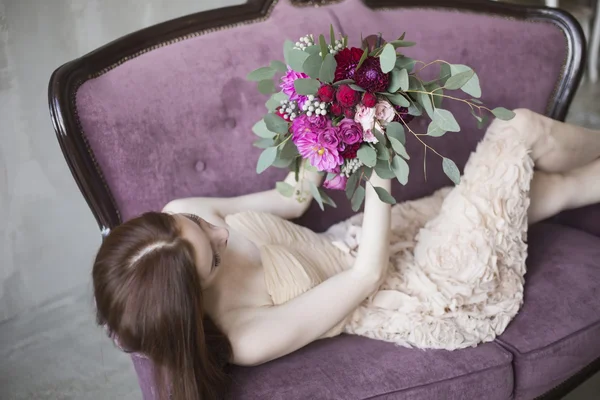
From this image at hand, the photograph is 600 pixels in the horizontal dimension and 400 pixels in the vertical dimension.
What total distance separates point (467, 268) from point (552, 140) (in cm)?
49

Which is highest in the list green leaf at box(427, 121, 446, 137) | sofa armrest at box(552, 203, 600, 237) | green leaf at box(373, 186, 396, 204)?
green leaf at box(427, 121, 446, 137)

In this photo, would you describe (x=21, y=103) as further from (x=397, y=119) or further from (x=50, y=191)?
(x=397, y=119)

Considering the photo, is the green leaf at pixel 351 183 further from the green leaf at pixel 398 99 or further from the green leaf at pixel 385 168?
the green leaf at pixel 398 99

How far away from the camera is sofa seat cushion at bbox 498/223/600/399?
5.11 feet

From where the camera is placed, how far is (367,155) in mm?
1275

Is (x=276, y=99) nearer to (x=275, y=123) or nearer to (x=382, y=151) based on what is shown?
(x=275, y=123)

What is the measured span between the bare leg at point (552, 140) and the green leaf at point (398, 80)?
601mm

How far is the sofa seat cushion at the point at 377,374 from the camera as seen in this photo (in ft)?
4.57

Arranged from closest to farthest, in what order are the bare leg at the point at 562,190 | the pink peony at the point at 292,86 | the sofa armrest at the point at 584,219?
the pink peony at the point at 292,86, the bare leg at the point at 562,190, the sofa armrest at the point at 584,219

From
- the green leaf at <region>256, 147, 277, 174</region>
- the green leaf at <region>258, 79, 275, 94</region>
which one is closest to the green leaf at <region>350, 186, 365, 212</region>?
the green leaf at <region>256, 147, 277, 174</region>

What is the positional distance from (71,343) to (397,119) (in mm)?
1760

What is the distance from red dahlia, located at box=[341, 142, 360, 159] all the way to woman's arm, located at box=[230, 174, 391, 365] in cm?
21

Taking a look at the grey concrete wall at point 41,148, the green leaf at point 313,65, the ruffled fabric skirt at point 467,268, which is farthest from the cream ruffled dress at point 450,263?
the grey concrete wall at point 41,148

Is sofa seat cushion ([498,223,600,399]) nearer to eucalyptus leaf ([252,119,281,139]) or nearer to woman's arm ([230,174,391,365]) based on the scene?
woman's arm ([230,174,391,365])
